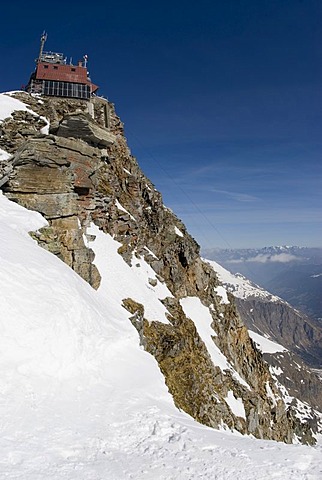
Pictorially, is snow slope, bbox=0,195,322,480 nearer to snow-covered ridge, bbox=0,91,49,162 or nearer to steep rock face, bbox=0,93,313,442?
steep rock face, bbox=0,93,313,442

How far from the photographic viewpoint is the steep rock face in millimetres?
23281

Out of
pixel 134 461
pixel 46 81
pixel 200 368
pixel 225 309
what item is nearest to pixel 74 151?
pixel 134 461

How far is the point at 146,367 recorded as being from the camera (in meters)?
14.8

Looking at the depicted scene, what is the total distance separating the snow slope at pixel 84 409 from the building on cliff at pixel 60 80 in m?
40.3

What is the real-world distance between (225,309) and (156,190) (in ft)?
93.7

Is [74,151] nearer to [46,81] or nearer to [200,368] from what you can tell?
[200,368]

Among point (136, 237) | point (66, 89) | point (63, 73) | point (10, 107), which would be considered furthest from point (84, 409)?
point (63, 73)

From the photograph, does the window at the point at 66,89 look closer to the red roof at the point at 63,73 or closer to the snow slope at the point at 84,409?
the red roof at the point at 63,73

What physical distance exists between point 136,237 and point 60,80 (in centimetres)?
2859

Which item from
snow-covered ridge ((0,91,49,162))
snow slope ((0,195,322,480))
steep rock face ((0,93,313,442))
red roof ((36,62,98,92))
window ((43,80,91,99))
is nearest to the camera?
snow slope ((0,195,322,480))

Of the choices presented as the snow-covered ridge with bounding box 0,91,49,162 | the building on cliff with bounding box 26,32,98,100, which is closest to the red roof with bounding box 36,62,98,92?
the building on cliff with bounding box 26,32,98,100

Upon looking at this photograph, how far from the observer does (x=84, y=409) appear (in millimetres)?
9852

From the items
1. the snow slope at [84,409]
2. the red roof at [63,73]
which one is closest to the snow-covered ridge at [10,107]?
the red roof at [63,73]

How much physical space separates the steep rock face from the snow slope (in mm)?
7262
